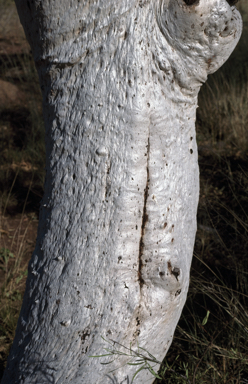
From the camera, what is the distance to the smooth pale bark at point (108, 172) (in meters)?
1.27

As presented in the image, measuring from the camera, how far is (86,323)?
1.29 meters

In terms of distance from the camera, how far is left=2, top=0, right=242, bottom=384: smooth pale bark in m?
1.27

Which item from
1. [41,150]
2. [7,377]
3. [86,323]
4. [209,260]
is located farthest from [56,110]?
[41,150]

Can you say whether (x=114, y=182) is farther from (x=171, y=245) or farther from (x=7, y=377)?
(x=7, y=377)

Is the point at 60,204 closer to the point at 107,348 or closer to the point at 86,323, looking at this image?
the point at 86,323

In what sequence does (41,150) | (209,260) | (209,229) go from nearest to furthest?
(209,260), (209,229), (41,150)

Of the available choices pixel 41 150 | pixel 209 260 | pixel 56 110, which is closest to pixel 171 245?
pixel 56 110

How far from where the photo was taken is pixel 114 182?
129cm

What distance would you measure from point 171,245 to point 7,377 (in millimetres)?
861

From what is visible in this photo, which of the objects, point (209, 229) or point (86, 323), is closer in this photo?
point (86, 323)

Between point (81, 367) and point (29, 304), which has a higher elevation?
point (29, 304)

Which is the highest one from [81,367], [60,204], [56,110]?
[56,110]

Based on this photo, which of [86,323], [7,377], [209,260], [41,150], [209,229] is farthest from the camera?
[41,150]

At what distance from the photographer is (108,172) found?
1288mm
